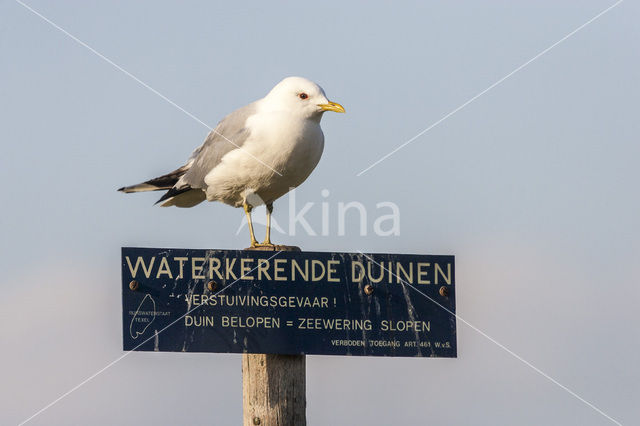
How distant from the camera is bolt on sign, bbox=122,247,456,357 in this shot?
478 centimetres

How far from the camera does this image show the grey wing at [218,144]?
247 inches

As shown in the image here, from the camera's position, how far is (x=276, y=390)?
4.85 metres

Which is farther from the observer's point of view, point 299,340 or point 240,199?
point 240,199

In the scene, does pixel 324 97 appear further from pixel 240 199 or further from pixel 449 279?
pixel 449 279

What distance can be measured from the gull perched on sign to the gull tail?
0.37 meters

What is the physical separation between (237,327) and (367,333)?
729 millimetres

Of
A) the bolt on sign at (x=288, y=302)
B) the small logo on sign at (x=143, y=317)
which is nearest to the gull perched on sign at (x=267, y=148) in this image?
the bolt on sign at (x=288, y=302)

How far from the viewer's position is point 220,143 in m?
6.46

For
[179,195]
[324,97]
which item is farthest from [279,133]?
[179,195]

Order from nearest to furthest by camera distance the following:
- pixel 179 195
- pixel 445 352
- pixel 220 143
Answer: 1. pixel 445 352
2. pixel 220 143
3. pixel 179 195

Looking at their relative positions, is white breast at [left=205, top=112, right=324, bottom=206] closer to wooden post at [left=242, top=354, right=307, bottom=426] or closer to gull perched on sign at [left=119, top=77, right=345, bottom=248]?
gull perched on sign at [left=119, top=77, right=345, bottom=248]

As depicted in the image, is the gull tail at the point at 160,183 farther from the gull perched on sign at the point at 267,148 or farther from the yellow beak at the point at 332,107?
the yellow beak at the point at 332,107

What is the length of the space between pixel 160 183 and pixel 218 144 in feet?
2.37

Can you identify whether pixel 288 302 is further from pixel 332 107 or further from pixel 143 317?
pixel 332 107
